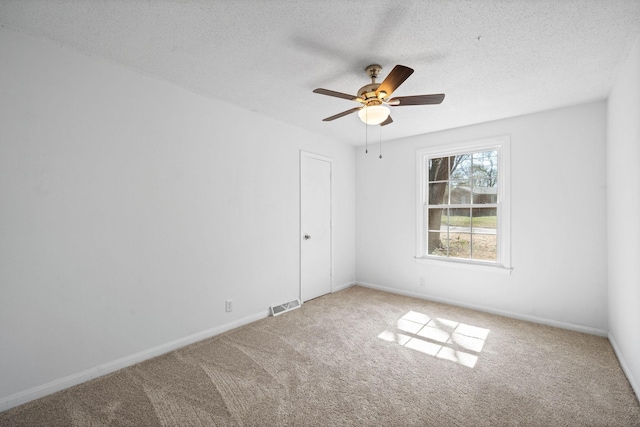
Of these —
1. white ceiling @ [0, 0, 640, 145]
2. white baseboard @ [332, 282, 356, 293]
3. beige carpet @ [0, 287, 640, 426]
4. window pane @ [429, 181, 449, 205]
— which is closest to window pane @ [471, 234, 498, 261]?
window pane @ [429, 181, 449, 205]

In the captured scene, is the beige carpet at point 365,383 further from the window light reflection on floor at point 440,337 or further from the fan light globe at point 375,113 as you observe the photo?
the fan light globe at point 375,113

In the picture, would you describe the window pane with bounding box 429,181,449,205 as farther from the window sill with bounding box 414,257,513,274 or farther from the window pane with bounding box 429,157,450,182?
the window sill with bounding box 414,257,513,274

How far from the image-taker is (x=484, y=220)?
379 centimetres

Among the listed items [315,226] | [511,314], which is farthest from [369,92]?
[511,314]

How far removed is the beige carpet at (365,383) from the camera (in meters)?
1.81

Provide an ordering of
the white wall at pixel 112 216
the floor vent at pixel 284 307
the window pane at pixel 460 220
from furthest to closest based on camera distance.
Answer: the window pane at pixel 460 220 → the floor vent at pixel 284 307 → the white wall at pixel 112 216

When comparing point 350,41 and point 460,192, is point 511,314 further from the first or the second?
point 350,41

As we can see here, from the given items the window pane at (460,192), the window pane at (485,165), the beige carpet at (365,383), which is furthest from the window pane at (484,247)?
the beige carpet at (365,383)

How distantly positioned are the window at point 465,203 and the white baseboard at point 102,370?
3.07 meters

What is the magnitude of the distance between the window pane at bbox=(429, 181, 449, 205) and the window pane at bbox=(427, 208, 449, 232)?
12 cm

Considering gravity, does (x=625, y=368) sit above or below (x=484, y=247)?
below

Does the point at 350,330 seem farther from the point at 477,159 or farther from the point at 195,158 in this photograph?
the point at 477,159

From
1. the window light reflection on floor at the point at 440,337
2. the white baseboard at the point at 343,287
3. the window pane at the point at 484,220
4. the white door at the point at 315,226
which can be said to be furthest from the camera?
the white baseboard at the point at 343,287

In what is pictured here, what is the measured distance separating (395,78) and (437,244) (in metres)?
2.96
